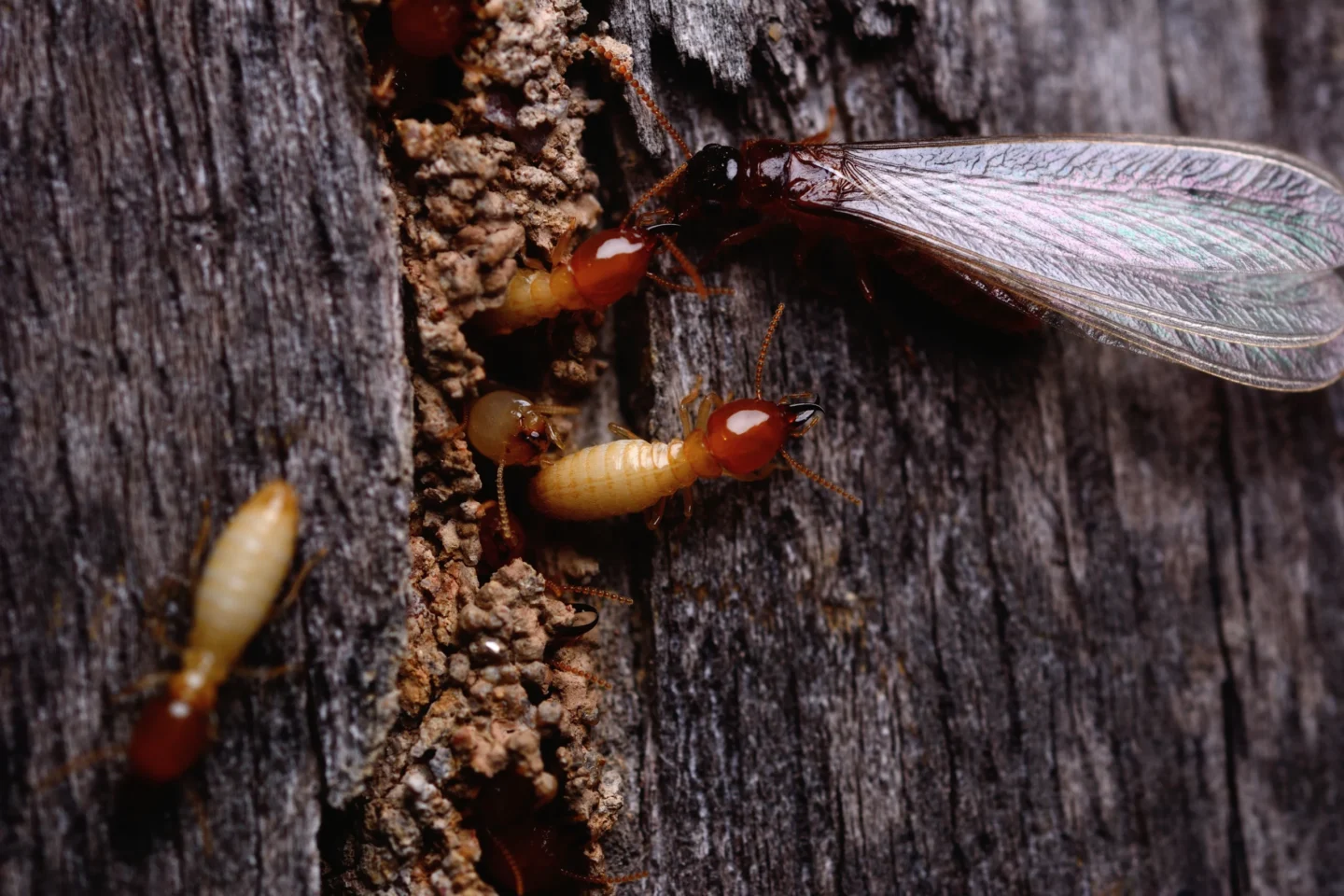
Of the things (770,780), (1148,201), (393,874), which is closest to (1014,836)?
(770,780)

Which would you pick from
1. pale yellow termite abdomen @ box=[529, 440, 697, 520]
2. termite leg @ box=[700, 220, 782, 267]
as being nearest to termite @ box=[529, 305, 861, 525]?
pale yellow termite abdomen @ box=[529, 440, 697, 520]

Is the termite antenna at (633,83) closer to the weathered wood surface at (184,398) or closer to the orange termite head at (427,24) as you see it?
the orange termite head at (427,24)

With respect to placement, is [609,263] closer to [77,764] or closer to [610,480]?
[610,480]

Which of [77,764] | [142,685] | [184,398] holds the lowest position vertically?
[77,764]

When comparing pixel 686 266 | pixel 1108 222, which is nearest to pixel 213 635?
pixel 686 266

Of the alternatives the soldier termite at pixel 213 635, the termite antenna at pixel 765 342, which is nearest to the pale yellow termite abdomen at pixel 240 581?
the soldier termite at pixel 213 635

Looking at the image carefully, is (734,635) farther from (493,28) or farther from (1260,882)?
(1260,882)

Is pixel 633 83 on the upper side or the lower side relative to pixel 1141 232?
upper
